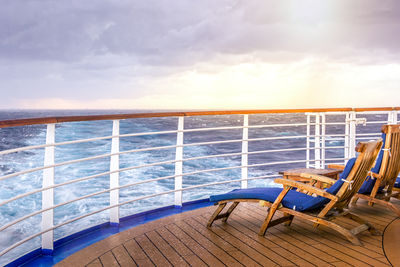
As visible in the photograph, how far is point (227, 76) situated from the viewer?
22.2m

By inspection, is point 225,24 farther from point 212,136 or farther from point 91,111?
point 91,111

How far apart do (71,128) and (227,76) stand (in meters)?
10.3

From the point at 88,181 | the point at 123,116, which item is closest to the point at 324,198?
the point at 123,116

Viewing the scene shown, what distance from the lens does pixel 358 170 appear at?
8.54 ft

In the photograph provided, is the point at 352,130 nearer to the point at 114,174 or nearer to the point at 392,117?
the point at 392,117

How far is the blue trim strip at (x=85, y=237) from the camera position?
2.44 meters

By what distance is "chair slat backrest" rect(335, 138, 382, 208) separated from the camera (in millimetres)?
2557

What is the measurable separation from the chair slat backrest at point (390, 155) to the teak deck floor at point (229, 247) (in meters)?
0.40

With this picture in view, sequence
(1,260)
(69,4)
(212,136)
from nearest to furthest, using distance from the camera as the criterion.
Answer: (1,260), (212,136), (69,4)

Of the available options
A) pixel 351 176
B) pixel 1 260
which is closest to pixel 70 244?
pixel 351 176

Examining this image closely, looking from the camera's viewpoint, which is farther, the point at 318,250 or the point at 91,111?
the point at 91,111

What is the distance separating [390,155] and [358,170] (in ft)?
2.86

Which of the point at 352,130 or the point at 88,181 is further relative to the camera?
the point at 88,181

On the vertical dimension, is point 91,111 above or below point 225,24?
below
